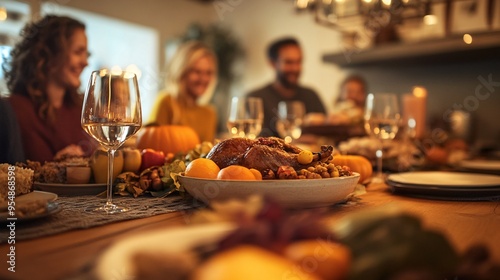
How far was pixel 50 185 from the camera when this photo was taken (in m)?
0.90

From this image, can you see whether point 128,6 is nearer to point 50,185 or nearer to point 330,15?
point 330,15

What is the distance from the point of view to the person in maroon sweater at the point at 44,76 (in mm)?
1373

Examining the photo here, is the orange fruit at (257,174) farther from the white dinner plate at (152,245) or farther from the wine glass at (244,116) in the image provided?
the wine glass at (244,116)

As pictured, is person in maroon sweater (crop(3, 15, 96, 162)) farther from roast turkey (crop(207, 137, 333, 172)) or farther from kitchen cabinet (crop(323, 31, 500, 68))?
kitchen cabinet (crop(323, 31, 500, 68))

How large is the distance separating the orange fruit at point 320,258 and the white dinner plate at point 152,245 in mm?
53

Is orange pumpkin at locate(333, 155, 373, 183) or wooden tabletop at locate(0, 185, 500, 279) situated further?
orange pumpkin at locate(333, 155, 373, 183)

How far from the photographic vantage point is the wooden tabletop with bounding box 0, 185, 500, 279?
44 centimetres

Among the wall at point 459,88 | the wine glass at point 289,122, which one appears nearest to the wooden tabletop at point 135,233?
the wine glass at point 289,122

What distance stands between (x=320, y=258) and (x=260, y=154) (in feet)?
1.54

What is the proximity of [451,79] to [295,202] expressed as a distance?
346 cm

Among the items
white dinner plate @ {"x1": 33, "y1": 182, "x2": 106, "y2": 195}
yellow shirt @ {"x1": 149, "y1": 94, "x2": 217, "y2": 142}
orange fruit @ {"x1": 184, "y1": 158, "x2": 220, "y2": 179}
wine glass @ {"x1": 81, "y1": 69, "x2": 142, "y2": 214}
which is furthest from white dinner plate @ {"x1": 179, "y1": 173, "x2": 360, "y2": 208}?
yellow shirt @ {"x1": 149, "y1": 94, "x2": 217, "y2": 142}

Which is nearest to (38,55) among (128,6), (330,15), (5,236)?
(5,236)

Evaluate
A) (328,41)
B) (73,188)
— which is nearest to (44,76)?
(73,188)

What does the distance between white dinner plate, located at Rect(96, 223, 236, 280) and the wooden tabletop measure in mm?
27
